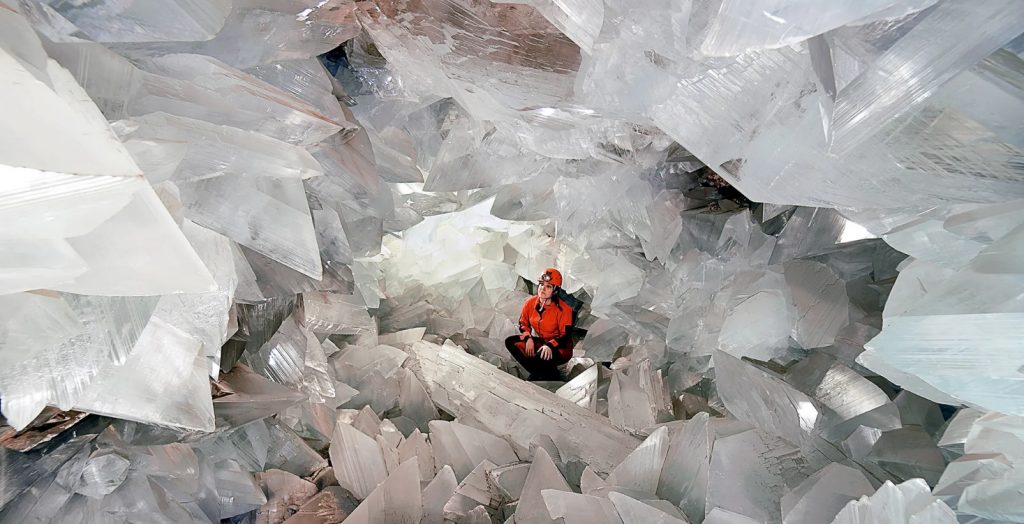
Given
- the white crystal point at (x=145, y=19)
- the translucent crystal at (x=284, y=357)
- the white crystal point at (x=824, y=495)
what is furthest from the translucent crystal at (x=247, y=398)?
the white crystal point at (x=824, y=495)

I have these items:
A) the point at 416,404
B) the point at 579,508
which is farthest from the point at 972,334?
the point at 416,404

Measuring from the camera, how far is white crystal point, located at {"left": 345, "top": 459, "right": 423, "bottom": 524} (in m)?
1.27

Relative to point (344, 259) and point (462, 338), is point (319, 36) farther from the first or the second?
point (462, 338)

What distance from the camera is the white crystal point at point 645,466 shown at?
113 cm

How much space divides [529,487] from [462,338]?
1.88 m

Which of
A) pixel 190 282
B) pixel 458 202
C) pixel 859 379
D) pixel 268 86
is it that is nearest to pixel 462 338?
pixel 458 202

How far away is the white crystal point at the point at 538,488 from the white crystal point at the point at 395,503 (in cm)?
24

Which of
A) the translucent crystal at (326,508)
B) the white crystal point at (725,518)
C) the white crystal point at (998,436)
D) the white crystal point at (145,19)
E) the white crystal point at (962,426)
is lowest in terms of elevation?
the translucent crystal at (326,508)

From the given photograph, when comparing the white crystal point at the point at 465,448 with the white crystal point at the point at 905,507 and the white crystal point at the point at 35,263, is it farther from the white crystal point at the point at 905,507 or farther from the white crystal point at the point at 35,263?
the white crystal point at the point at 35,263

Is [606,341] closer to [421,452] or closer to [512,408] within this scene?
[512,408]

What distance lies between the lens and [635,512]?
3.18 ft

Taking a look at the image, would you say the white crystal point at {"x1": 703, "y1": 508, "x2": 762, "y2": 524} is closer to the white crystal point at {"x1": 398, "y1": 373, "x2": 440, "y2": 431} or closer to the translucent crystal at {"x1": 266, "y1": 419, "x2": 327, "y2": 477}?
the translucent crystal at {"x1": 266, "y1": 419, "x2": 327, "y2": 477}

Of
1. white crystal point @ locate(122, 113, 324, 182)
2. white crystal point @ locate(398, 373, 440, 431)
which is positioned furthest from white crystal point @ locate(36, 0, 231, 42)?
white crystal point @ locate(398, 373, 440, 431)

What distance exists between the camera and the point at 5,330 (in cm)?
65
